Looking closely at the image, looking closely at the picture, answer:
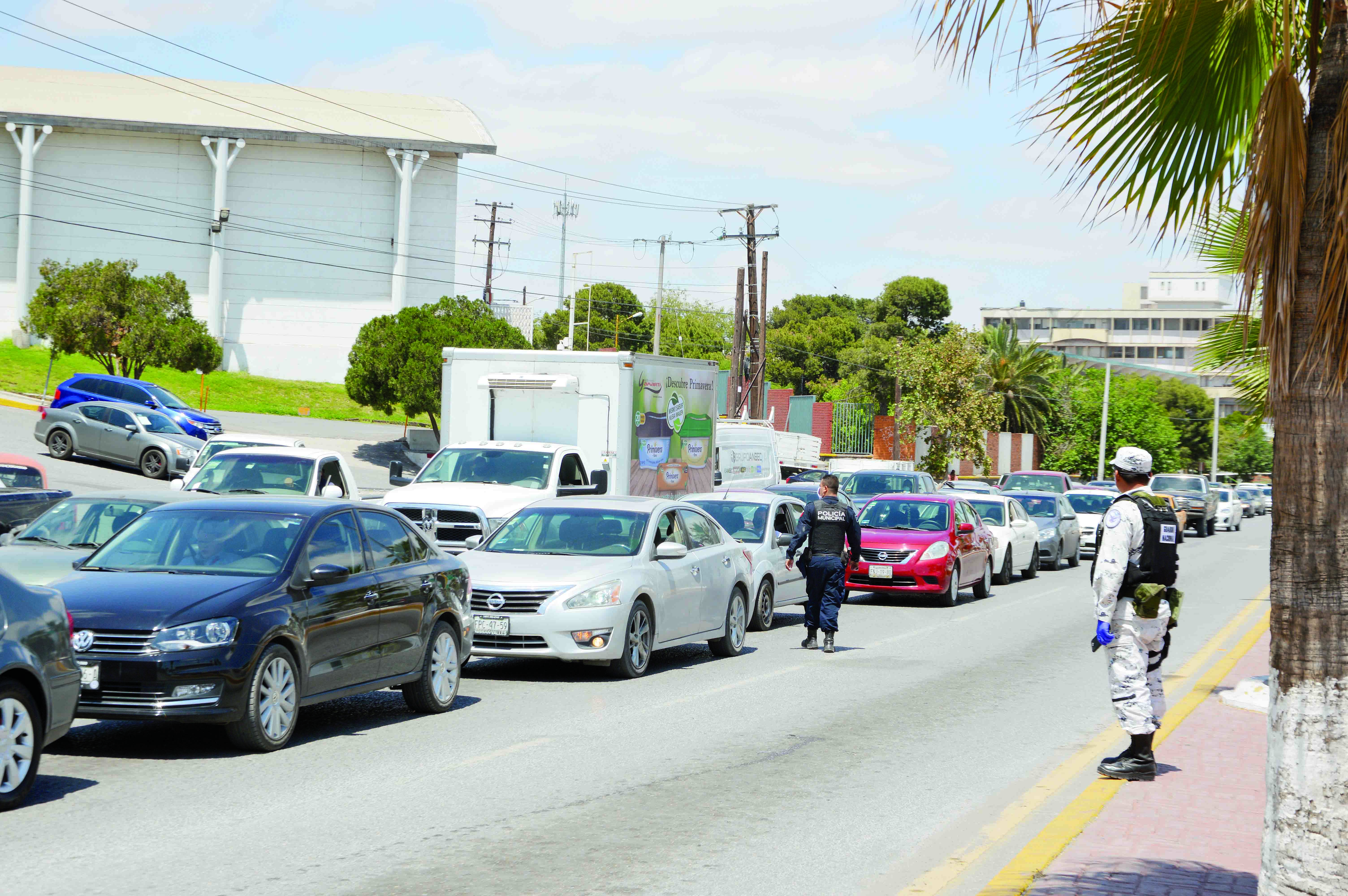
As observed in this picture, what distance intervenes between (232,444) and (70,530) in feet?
31.4

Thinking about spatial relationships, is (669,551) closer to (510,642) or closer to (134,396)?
(510,642)

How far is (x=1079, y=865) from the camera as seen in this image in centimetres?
633

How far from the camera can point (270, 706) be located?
29.0ft

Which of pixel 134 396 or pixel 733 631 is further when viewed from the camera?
pixel 134 396

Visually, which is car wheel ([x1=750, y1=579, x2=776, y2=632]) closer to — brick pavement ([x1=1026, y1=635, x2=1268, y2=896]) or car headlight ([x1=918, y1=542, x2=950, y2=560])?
car headlight ([x1=918, y1=542, x2=950, y2=560])

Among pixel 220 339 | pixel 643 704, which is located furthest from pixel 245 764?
pixel 220 339

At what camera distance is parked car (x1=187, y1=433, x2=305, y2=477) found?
19.3m

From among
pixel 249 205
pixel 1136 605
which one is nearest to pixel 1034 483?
pixel 1136 605

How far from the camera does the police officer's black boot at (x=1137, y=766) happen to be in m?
8.42

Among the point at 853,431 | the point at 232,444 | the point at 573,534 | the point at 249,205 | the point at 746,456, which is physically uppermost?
the point at 249,205

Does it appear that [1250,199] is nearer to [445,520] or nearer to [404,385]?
[445,520]

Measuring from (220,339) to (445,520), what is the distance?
5046cm

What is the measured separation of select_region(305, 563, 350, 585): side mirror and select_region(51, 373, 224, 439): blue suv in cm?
2973

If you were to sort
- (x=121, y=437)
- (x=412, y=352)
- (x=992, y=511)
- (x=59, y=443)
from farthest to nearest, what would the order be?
(x=412, y=352) < (x=59, y=443) < (x=121, y=437) < (x=992, y=511)
